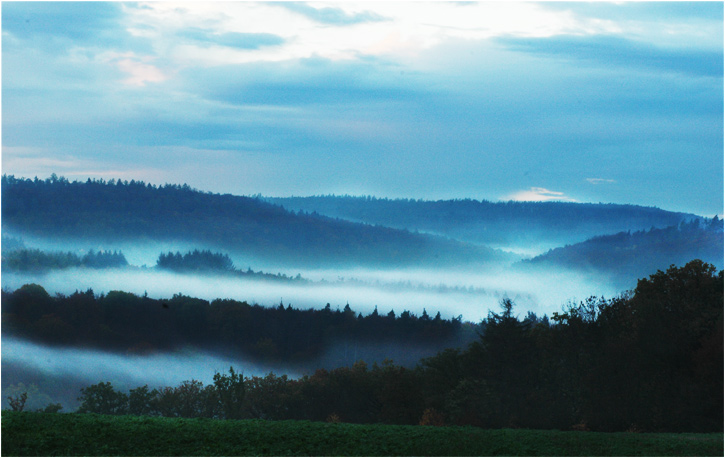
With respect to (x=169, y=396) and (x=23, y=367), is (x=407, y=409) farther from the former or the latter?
(x=23, y=367)

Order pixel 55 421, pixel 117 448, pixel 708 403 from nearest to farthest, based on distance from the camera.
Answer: pixel 117 448, pixel 55 421, pixel 708 403

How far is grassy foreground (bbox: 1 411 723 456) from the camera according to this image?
24.3m

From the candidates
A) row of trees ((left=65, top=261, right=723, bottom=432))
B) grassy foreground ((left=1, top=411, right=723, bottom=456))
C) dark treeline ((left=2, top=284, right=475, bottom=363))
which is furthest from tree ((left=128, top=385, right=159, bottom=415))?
dark treeline ((left=2, top=284, right=475, bottom=363))

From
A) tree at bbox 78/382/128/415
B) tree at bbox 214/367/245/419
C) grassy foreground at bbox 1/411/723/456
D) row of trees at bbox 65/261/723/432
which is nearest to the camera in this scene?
grassy foreground at bbox 1/411/723/456

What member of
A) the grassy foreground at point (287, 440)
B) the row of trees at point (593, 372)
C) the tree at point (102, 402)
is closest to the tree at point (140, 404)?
the tree at point (102, 402)

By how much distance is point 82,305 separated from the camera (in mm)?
133375

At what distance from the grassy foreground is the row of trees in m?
8.28

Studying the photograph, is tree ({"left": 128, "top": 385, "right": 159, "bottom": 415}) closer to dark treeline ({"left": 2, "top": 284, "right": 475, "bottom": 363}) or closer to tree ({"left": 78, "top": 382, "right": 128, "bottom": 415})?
tree ({"left": 78, "top": 382, "right": 128, "bottom": 415})

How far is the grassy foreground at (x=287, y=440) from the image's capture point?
957 inches

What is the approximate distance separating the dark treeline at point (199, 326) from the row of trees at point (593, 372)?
244ft

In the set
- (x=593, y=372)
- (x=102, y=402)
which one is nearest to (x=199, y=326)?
(x=102, y=402)

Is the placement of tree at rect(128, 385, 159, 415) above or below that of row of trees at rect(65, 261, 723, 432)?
below

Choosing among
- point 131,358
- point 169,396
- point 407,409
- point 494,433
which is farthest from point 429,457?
point 131,358

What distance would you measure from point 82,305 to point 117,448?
11927 cm
